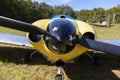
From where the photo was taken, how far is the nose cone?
17.7 ft

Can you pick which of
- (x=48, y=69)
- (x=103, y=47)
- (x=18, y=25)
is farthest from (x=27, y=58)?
(x=103, y=47)

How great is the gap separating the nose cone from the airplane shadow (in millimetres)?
1512

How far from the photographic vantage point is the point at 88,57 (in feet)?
28.3

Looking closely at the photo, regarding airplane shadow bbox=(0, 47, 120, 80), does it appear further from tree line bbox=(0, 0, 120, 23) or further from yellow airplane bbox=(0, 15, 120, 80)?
tree line bbox=(0, 0, 120, 23)

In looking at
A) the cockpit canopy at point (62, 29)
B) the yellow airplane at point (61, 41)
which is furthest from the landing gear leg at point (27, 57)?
the cockpit canopy at point (62, 29)

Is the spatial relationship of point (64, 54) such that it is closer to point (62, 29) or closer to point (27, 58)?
point (62, 29)

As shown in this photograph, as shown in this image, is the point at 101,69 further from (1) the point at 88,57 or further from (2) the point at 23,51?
(2) the point at 23,51

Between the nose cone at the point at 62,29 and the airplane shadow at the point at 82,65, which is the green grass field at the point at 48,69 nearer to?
the airplane shadow at the point at 82,65

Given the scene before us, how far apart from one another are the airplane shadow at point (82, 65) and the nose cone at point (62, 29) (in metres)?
1.51

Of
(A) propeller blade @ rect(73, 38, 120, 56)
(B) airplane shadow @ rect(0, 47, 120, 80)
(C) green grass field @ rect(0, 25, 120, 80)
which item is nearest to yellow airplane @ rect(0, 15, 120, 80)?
(A) propeller blade @ rect(73, 38, 120, 56)

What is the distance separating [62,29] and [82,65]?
2545 millimetres

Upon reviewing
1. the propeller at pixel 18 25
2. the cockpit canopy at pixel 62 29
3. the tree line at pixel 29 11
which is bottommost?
the tree line at pixel 29 11

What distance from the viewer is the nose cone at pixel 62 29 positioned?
540 centimetres

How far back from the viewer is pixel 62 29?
5.52 meters
